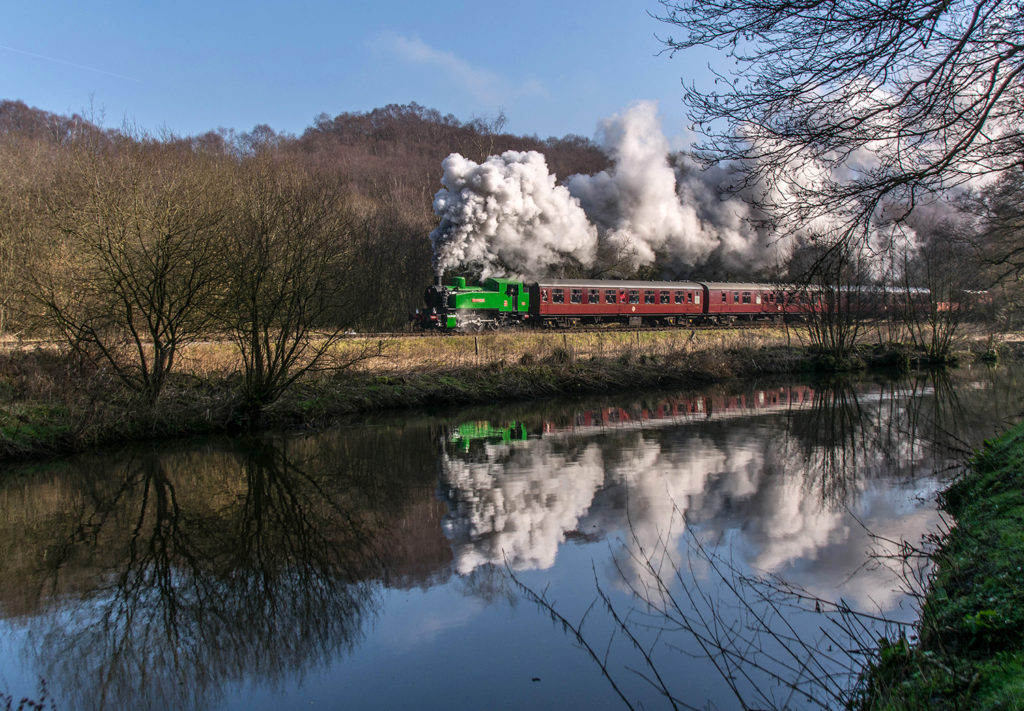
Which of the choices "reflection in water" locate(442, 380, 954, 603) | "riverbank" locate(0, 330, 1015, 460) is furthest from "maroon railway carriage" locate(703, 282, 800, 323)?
"reflection in water" locate(442, 380, 954, 603)

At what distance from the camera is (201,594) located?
21.7 ft

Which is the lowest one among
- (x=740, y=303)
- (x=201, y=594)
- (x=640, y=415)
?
(x=201, y=594)

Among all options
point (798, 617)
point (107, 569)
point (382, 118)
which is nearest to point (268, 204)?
point (107, 569)

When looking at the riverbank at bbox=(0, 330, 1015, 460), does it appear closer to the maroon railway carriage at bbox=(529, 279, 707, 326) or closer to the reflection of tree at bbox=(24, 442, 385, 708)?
the reflection of tree at bbox=(24, 442, 385, 708)

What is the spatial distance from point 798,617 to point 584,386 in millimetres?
16678

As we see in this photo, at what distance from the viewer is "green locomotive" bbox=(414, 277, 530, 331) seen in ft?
90.6

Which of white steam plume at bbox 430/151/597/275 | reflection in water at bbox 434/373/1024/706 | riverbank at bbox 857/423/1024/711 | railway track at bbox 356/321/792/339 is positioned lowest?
reflection in water at bbox 434/373/1024/706

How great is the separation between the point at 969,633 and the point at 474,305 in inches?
978

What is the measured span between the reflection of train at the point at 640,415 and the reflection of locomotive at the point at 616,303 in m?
5.37

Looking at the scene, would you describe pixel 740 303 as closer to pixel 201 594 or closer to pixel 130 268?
pixel 130 268

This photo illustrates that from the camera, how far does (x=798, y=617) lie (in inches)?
228

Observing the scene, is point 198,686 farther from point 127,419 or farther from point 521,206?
point 521,206

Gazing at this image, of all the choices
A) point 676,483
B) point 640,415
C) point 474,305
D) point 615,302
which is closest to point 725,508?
point 676,483

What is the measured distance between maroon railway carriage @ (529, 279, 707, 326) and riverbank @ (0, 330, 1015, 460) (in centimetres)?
401
